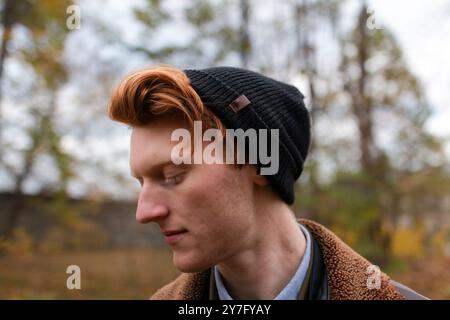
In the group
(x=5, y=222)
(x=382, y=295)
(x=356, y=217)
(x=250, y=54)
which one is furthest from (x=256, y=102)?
(x=5, y=222)

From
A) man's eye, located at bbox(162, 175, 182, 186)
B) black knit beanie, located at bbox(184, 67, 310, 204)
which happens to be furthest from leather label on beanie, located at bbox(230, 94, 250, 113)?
man's eye, located at bbox(162, 175, 182, 186)

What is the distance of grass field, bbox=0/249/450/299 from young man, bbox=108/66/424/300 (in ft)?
18.3

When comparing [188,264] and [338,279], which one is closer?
[188,264]

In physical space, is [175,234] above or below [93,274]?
above

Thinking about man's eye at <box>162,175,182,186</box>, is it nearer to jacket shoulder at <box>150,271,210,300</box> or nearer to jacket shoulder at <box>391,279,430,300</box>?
jacket shoulder at <box>150,271,210,300</box>

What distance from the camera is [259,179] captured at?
1.70 metres

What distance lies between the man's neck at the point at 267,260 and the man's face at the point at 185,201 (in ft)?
0.57

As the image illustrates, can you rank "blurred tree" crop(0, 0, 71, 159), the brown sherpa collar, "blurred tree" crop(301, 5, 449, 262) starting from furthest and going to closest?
"blurred tree" crop(301, 5, 449, 262) < "blurred tree" crop(0, 0, 71, 159) < the brown sherpa collar

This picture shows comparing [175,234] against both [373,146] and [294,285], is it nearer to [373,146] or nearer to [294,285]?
[294,285]

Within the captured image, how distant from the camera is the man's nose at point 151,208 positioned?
1491mm

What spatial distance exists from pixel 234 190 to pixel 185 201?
184 mm

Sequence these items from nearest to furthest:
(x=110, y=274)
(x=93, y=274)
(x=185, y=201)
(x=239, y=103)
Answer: (x=185, y=201) < (x=239, y=103) < (x=93, y=274) < (x=110, y=274)

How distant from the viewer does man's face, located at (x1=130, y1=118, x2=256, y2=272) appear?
1495 mm

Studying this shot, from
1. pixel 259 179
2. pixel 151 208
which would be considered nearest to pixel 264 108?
pixel 259 179
